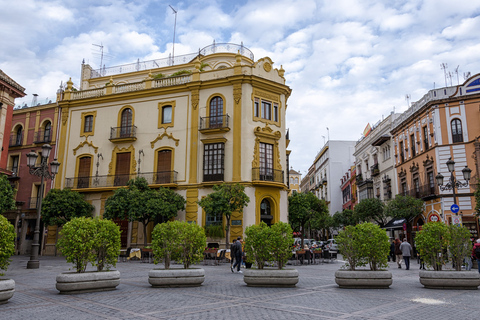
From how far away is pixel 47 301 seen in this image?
839 centimetres

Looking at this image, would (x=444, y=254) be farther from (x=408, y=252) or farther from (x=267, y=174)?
(x=267, y=174)

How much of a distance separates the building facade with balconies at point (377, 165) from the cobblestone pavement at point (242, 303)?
28.6 m

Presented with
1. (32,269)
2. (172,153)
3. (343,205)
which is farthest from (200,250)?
(343,205)

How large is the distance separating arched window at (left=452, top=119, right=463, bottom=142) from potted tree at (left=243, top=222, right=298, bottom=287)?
72.1 ft

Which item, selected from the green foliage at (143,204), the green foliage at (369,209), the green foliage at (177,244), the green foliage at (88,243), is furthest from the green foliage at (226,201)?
the green foliage at (369,209)

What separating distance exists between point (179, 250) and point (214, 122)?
639 inches

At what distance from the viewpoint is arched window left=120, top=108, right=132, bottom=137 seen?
93.7 feet

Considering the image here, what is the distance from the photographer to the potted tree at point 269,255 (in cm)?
1077

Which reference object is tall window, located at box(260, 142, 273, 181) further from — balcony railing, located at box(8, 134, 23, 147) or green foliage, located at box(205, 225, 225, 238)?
balcony railing, located at box(8, 134, 23, 147)

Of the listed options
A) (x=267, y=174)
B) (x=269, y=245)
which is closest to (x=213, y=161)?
(x=267, y=174)

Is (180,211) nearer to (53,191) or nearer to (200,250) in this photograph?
(53,191)

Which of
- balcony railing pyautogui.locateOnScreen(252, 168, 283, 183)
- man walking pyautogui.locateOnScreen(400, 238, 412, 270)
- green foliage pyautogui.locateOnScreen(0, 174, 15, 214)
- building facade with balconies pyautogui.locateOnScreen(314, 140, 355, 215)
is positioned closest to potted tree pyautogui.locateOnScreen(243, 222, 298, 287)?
man walking pyautogui.locateOnScreen(400, 238, 412, 270)

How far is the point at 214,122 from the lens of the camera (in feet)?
86.6

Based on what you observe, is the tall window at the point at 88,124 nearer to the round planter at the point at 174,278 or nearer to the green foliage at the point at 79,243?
the green foliage at the point at 79,243
